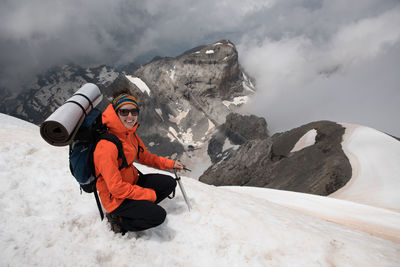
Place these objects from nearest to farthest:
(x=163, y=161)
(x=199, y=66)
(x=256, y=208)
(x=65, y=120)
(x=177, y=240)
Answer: (x=65, y=120), (x=177, y=240), (x=163, y=161), (x=256, y=208), (x=199, y=66)

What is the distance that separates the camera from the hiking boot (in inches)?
154

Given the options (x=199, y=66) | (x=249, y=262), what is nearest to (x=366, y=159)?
(x=249, y=262)

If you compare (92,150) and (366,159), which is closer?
(92,150)

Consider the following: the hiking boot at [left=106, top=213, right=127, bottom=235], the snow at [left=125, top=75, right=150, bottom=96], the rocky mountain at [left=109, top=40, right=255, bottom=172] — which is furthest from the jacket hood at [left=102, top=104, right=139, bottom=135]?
the snow at [left=125, top=75, right=150, bottom=96]

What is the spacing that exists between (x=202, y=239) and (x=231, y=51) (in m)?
118

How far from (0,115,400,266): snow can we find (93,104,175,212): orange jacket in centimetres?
81

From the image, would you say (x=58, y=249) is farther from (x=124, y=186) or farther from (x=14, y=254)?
(x=124, y=186)

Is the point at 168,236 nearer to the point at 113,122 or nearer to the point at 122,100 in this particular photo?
the point at 113,122

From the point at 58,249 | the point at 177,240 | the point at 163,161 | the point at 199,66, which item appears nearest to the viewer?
the point at 58,249

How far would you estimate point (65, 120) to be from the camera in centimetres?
304

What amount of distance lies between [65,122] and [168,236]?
8.82ft

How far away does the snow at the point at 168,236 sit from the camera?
368cm

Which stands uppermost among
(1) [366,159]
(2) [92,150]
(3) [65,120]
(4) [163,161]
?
(3) [65,120]

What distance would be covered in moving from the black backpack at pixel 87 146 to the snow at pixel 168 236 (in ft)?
3.68
